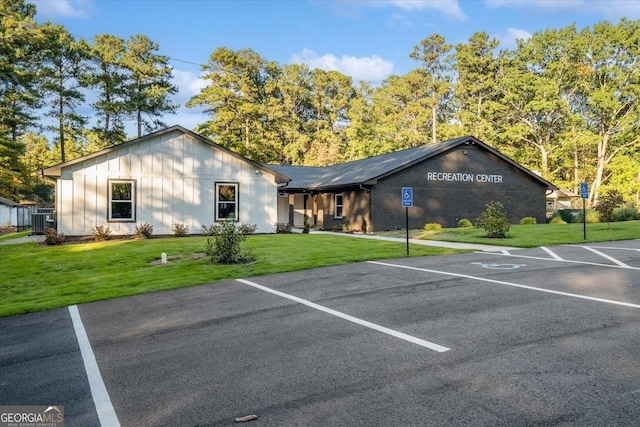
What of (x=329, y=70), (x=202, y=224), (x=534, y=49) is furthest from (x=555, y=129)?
(x=202, y=224)

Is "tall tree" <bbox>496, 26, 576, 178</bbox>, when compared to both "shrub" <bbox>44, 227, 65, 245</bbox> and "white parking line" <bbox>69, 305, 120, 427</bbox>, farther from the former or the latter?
"white parking line" <bbox>69, 305, 120, 427</bbox>

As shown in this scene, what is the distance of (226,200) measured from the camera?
69.1 ft

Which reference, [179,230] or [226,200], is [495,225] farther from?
[179,230]

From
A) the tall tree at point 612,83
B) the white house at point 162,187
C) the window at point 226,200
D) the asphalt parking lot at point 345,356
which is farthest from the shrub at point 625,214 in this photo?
the window at point 226,200

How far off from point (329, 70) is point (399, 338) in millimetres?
58716

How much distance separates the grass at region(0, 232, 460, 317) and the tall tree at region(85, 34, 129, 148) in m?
30.0

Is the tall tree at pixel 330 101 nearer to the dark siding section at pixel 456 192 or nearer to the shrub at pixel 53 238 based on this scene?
the dark siding section at pixel 456 192

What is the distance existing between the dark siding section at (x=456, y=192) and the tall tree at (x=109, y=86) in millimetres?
32674

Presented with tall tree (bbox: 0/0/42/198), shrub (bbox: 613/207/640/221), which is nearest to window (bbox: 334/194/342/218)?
shrub (bbox: 613/207/640/221)

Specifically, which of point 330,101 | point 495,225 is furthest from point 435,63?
point 495,225

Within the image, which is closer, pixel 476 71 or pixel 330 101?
pixel 476 71

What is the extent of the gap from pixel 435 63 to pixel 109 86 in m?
38.5

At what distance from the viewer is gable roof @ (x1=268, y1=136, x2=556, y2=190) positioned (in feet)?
80.5

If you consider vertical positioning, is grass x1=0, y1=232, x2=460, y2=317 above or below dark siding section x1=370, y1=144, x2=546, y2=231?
below
